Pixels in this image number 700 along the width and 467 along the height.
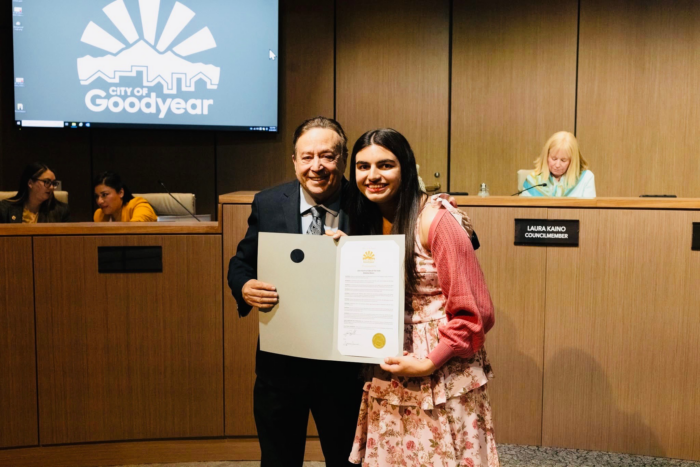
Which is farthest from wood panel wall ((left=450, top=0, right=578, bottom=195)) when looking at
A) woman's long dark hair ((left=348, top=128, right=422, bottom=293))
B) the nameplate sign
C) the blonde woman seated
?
woman's long dark hair ((left=348, top=128, right=422, bottom=293))

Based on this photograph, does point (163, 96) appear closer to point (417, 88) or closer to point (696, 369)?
point (417, 88)

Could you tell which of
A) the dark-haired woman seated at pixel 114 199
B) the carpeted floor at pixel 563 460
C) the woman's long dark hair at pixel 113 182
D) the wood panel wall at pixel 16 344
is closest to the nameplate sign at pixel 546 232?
the carpeted floor at pixel 563 460

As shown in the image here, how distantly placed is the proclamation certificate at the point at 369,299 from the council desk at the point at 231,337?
1147mm

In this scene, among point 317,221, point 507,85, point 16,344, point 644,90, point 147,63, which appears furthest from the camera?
point 507,85

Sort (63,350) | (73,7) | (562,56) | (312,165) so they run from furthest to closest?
(562,56) → (73,7) → (63,350) → (312,165)

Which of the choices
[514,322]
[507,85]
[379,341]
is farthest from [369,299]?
[507,85]

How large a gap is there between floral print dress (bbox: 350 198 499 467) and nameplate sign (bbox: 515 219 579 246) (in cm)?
119

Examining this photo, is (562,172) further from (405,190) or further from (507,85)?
(405,190)

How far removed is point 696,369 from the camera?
→ 7.63 feet

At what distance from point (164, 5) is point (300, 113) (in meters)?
1.40

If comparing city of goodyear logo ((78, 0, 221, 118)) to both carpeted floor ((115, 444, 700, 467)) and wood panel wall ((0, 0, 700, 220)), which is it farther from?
carpeted floor ((115, 444, 700, 467))

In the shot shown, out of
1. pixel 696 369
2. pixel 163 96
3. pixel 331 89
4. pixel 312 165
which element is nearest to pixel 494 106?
pixel 331 89

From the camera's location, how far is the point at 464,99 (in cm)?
501

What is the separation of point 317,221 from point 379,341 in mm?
414
